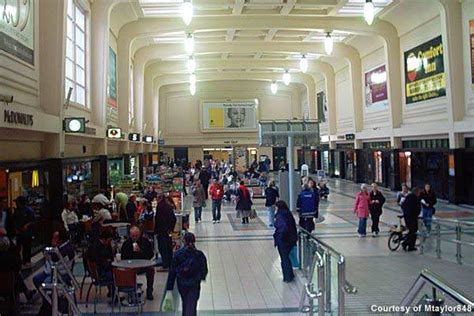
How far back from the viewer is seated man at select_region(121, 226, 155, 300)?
778cm

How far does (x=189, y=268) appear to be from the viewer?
5793 mm

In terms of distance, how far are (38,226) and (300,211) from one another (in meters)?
5.91

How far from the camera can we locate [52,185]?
483 inches

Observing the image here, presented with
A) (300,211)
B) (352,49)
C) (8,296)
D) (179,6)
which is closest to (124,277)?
(8,296)

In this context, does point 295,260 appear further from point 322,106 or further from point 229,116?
point 229,116

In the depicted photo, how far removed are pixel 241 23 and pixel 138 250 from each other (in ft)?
50.9

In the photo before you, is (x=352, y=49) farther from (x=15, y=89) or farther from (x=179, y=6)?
(x=15, y=89)

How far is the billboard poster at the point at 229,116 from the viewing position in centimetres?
4386

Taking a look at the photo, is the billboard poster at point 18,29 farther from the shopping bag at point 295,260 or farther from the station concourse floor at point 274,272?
the shopping bag at point 295,260

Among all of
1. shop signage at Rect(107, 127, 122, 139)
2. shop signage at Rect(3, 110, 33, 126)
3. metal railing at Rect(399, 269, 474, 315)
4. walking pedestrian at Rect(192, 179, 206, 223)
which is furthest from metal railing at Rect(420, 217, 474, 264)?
Result: shop signage at Rect(107, 127, 122, 139)

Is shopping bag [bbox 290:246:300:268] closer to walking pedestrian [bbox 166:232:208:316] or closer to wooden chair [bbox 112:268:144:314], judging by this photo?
wooden chair [bbox 112:268:144:314]

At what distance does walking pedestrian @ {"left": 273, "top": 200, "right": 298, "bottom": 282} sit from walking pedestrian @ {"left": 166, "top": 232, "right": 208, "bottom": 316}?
112 inches

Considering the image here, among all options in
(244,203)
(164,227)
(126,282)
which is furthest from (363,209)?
(126,282)

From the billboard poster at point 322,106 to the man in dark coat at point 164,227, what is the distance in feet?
91.3
